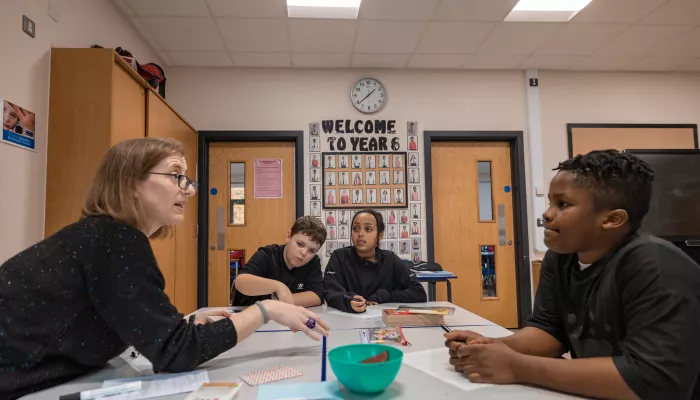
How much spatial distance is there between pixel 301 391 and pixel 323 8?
9.01 ft

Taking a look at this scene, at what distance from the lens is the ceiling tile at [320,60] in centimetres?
360

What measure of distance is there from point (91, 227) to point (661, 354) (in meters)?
1.23

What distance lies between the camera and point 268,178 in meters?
3.84

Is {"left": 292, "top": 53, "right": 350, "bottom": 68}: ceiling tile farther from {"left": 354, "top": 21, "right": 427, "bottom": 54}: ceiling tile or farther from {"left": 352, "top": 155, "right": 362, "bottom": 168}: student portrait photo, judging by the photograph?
{"left": 352, "top": 155, "right": 362, "bottom": 168}: student portrait photo

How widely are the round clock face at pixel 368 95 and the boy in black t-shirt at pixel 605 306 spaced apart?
9.66ft

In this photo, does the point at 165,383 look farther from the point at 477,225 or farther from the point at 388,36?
the point at 477,225

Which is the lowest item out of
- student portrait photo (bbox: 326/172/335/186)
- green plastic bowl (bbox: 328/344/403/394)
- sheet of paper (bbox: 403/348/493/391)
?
sheet of paper (bbox: 403/348/493/391)

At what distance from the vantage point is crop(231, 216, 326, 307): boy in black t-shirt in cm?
186

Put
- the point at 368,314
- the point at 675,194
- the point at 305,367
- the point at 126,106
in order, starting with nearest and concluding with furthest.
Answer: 1. the point at 305,367
2. the point at 368,314
3. the point at 126,106
4. the point at 675,194

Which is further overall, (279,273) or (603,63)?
(603,63)

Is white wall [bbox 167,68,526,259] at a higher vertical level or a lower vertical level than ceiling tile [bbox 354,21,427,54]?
lower

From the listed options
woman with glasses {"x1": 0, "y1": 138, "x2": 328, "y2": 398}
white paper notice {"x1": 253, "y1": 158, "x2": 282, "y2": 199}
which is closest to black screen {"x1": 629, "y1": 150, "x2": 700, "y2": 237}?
white paper notice {"x1": 253, "y1": 158, "x2": 282, "y2": 199}

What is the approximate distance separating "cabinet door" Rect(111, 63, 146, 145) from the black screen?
129 inches

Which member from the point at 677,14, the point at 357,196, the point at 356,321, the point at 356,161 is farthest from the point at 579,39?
the point at 356,321
